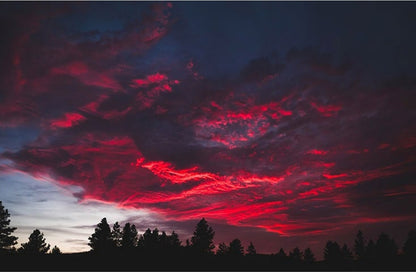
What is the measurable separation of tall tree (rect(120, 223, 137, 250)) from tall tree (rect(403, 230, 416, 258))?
88692mm

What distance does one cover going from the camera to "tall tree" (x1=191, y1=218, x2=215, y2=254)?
242 ft

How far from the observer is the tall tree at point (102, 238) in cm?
7169

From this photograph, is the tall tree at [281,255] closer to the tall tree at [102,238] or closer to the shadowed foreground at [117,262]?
the shadowed foreground at [117,262]

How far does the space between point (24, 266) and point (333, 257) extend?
10020cm

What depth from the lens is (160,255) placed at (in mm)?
63156

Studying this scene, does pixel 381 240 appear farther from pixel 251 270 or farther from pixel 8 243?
pixel 8 243

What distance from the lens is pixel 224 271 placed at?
52969 millimetres

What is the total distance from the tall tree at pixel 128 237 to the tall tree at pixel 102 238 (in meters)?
5.55

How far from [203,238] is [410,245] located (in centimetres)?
7202

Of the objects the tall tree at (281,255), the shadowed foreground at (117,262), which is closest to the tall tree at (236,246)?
the tall tree at (281,255)

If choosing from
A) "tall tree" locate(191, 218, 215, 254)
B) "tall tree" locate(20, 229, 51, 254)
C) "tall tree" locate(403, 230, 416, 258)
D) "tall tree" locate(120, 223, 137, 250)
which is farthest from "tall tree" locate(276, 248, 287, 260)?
"tall tree" locate(20, 229, 51, 254)

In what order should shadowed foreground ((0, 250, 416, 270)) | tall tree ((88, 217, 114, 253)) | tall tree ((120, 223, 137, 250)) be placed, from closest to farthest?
shadowed foreground ((0, 250, 416, 270)), tall tree ((88, 217, 114, 253)), tall tree ((120, 223, 137, 250))

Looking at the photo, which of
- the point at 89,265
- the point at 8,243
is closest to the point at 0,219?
the point at 8,243

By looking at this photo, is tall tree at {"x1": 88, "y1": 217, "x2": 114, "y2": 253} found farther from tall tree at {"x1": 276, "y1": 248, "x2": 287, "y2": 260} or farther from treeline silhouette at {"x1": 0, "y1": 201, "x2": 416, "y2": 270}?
tall tree at {"x1": 276, "y1": 248, "x2": 287, "y2": 260}
